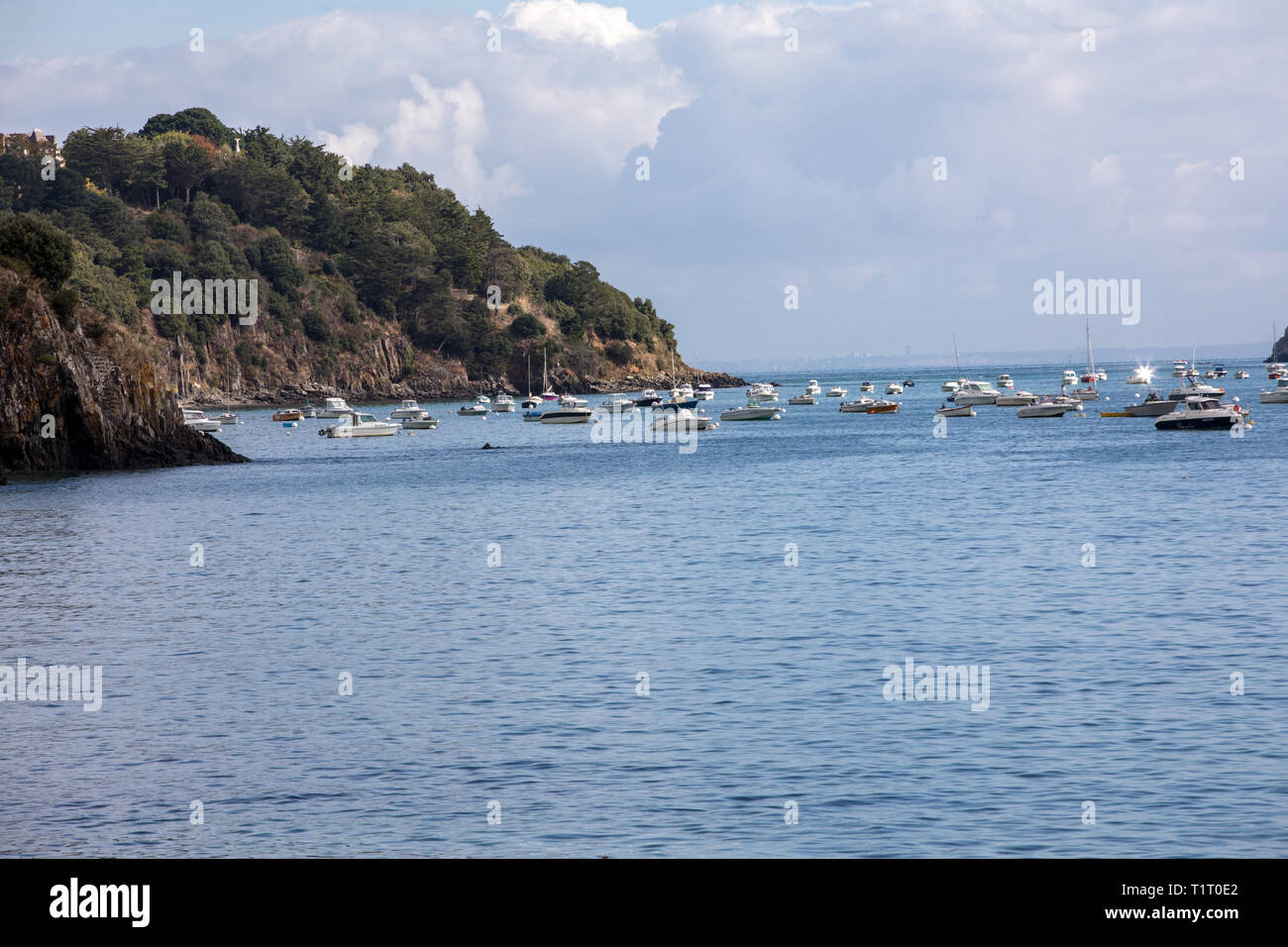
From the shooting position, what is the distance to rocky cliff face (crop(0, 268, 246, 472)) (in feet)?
233

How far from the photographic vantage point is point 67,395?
2854 inches

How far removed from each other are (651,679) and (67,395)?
196 feet

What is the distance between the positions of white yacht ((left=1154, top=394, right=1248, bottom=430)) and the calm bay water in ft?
161

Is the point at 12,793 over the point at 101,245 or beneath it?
beneath

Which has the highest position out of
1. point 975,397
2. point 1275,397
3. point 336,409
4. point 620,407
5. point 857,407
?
point 336,409

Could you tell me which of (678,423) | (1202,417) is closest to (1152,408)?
(1202,417)

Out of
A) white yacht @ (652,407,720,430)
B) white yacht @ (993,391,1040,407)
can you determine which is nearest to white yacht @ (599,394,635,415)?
white yacht @ (652,407,720,430)

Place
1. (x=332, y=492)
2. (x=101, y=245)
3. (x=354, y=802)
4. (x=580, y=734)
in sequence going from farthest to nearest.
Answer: (x=101, y=245) → (x=332, y=492) → (x=580, y=734) → (x=354, y=802)

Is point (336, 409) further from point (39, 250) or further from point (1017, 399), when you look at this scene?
point (39, 250)

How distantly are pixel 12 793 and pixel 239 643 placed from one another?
35.8ft
